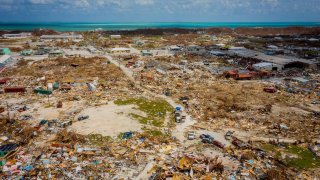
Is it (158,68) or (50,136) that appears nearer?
(50,136)

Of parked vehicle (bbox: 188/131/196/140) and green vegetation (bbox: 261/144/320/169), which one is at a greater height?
parked vehicle (bbox: 188/131/196/140)

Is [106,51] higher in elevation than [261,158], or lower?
higher

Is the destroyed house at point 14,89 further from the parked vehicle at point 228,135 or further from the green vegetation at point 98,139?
the parked vehicle at point 228,135

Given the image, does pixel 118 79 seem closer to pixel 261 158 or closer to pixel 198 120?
pixel 198 120

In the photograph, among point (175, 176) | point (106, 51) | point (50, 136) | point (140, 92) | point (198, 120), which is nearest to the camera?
point (175, 176)

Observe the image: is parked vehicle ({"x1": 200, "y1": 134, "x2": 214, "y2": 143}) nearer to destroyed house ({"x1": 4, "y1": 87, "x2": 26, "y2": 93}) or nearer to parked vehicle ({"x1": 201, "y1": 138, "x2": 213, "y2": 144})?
parked vehicle ({"x1": 201, "y1": 138, "x2": 213, "y2": 144})

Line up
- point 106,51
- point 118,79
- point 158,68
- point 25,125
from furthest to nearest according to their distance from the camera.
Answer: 1. point 106,51
2. point 158,68
3. point 118,79
4. point 25,125

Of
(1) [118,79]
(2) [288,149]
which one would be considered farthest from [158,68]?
(2) [288,149]

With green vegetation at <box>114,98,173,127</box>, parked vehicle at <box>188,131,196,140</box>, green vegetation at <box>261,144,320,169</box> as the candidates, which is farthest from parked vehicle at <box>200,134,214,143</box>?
green vegetation at <box>114,98,173,127</box>

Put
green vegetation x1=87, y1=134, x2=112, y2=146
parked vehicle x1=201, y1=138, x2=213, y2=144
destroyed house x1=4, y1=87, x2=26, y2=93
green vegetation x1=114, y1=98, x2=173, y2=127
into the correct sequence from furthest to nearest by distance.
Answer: destroyed house x1=4, y1=87, x2=26, y2=93
green vegetation x1=114, y1=98, x2=173, y2=127
parked vehicle x1=201, y1=138, x2=213, y2=144
green vegetation x1=87, y1=134, x2=112, y2=146
